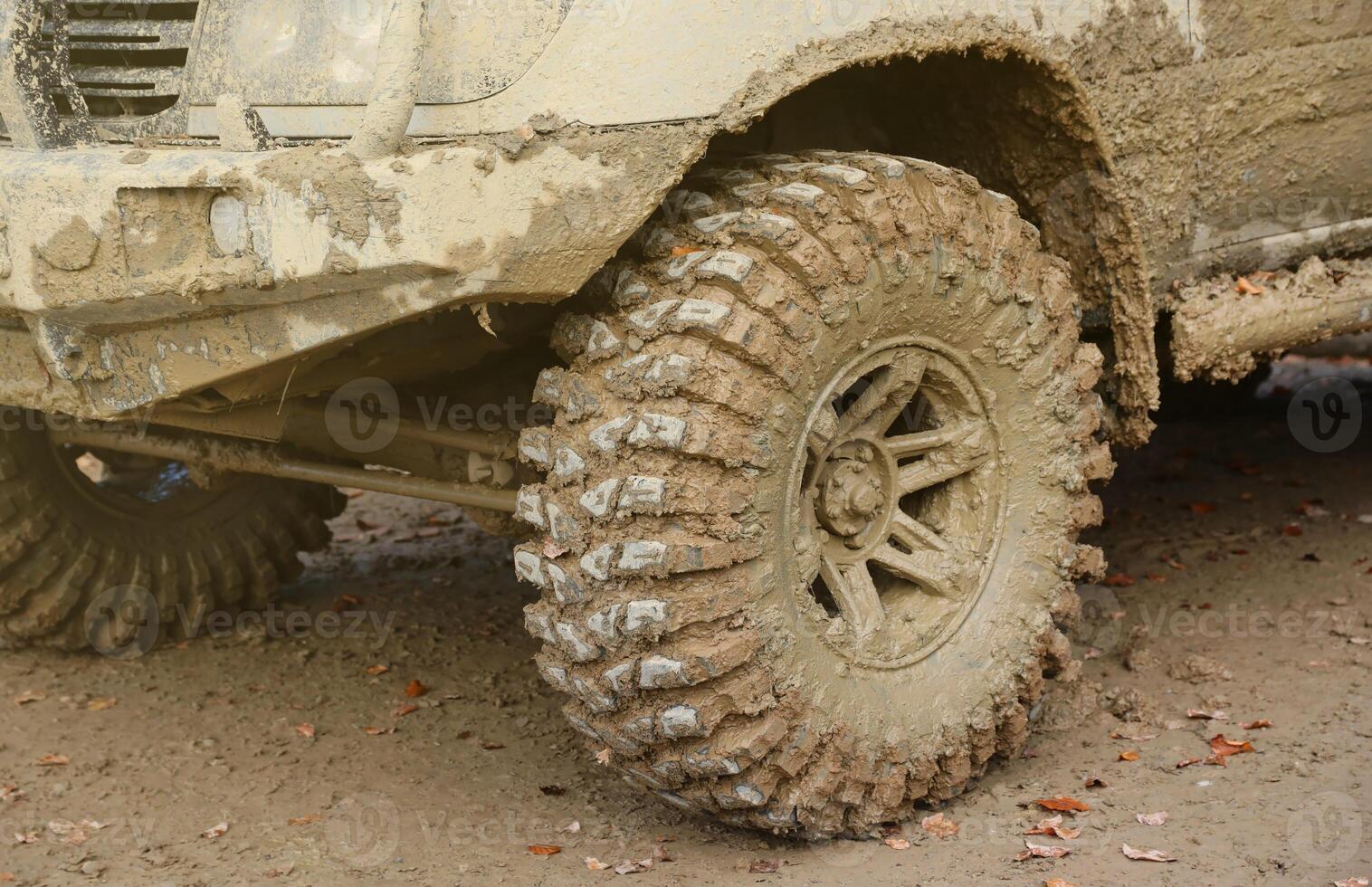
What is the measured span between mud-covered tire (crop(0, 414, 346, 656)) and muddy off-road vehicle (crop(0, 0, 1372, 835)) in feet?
1.32

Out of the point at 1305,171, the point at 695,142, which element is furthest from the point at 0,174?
the point at 1305,171

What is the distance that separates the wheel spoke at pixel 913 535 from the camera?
326 cm

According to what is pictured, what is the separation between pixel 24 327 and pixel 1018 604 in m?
2.16

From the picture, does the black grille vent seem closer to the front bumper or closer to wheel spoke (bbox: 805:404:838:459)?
the front bumper

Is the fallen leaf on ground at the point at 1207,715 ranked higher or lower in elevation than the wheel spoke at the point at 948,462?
lower

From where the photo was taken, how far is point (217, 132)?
8.94 ft

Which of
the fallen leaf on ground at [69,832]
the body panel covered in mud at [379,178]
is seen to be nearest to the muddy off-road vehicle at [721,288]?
the body panel covered in mud at [379,178]

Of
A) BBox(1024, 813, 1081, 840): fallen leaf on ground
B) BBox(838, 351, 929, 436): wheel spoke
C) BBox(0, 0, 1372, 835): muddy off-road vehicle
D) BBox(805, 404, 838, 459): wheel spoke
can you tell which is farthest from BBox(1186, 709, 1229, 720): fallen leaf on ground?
BBox(805, 404, 838, 459): wheel spoke

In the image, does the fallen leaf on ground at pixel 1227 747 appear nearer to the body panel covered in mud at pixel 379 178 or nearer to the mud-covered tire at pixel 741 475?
the mud-covered tire at pixel 741 475

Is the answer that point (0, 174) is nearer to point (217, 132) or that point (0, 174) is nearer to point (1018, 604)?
point (217, 132)

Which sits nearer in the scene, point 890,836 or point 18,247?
point 18,247

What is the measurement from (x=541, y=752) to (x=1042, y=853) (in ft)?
4.15

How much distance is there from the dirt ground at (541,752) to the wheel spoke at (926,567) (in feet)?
1.57

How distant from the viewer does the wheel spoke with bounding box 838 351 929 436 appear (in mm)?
3076
